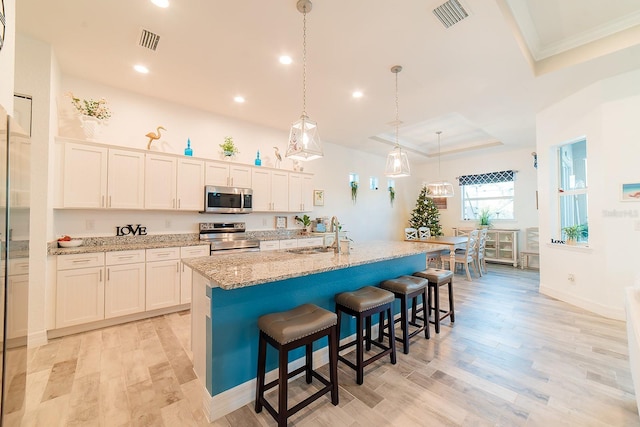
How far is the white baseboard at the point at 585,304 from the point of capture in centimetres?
320

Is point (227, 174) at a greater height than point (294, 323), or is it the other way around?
point (227, 174)

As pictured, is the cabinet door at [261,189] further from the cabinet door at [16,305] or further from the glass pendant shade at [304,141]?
the cabinet door at [16,305]

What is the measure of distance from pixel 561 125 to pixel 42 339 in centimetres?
702

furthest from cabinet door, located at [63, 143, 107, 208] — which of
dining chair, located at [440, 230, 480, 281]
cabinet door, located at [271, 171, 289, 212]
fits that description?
dining chair, located at [440, 230, 480, 281]

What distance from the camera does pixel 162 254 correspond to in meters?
3.39

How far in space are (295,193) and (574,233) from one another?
4.44 meters

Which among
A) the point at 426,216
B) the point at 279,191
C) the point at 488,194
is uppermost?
the point at 488,194

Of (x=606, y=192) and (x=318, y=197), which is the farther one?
(x=318, y=197)

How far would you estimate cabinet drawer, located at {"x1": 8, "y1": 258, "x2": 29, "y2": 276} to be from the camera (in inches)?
49.6

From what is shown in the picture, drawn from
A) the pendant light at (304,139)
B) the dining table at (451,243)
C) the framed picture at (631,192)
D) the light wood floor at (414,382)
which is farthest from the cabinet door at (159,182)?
the framed picture at (631,192)

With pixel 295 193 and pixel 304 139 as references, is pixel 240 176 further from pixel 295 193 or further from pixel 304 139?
pixel 304 139

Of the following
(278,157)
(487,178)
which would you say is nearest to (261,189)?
(278,157)

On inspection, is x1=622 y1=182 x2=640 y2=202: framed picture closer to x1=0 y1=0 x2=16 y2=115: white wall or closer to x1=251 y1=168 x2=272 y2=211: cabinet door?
x1=251 y1=168 x2=272 y2=211: cabinet door

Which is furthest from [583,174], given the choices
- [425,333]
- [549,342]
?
[425,333]
